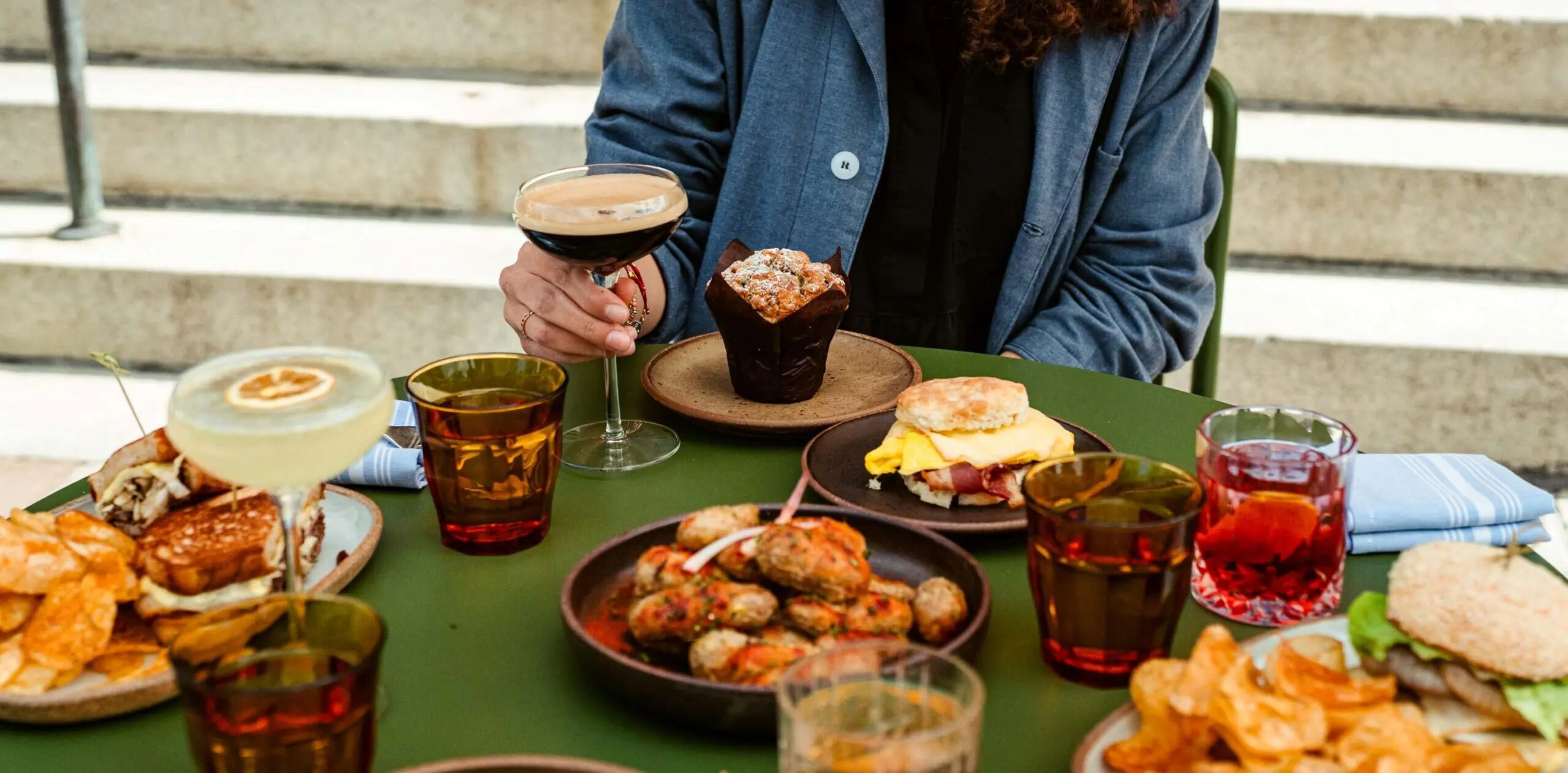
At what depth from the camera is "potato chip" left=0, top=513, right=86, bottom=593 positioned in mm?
1011

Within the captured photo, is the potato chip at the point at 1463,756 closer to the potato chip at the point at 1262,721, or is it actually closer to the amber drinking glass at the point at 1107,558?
the potato chip at the point at 1262,721

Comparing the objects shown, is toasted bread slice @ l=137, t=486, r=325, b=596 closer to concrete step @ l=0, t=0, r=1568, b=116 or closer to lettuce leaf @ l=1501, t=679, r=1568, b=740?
lettuce leaf @ l=1501, t=679, r=1568, b=740

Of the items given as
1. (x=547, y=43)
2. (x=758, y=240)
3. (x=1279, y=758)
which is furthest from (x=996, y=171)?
(x=547, y=43)

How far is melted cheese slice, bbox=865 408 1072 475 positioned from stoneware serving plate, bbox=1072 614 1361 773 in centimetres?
31

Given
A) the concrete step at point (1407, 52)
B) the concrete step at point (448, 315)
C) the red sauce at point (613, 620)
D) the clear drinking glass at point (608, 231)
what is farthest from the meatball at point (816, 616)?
the concrete step at point (1407, 52)

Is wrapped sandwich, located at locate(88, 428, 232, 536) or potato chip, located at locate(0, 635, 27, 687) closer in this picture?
potato chip, located at locate(0, 635, 27, 687)

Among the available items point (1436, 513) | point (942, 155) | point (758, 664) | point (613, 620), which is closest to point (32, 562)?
point (613, 620)

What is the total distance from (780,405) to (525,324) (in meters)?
0.38

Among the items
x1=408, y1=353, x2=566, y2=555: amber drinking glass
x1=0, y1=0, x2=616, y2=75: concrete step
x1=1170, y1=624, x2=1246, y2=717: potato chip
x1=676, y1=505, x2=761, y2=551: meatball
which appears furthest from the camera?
x1=0, y1=0, x2=616, y2=75: concrete step

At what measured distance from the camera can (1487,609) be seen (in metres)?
0.88

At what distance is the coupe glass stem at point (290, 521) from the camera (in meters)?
1.01

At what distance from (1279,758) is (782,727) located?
11.5 inches

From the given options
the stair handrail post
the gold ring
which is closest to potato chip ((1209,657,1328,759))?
the gold ring

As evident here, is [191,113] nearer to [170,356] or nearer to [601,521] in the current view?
[170,356]
